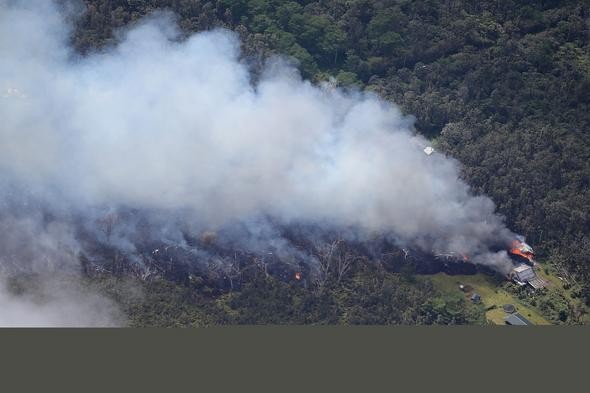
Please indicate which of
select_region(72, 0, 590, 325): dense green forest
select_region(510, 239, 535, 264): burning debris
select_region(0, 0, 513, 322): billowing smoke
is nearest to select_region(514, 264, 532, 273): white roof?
select_region(510, 239, 535, 264): burning debris

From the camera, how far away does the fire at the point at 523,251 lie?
342 ft

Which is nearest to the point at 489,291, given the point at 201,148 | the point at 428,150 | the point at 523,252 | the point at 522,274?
the point at 522,274

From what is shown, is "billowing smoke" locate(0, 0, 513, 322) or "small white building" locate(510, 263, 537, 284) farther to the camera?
"small white building" locate(510, 263, 537, 284)

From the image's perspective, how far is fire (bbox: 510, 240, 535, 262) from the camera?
104 metres

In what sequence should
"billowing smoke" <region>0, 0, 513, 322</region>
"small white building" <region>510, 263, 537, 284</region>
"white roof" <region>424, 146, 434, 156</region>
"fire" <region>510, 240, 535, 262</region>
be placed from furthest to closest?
"white roof" <region>424, 146, 434, 156</region>
"fire" <region>510, 240, 535, 262</region>
"small white building" <region>510, 263, 537, 284</region>
"billowing smoke" <region>0, 0, 513, 322</region>

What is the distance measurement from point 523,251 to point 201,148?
25.9 meters

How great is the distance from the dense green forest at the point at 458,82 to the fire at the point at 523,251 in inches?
34.3

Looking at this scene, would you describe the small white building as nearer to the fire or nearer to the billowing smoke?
the billowing smoke

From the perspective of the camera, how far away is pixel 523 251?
104 m

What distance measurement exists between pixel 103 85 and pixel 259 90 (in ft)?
39.5

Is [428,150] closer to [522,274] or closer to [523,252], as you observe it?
[523,252]

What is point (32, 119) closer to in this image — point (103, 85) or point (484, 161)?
point (103, 85)

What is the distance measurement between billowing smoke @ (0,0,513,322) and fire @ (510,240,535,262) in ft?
4.07

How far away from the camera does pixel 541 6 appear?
411 ft
